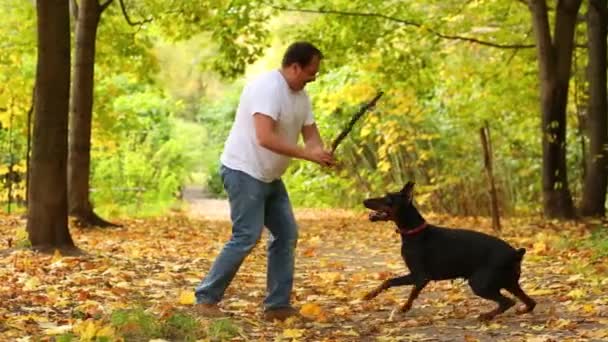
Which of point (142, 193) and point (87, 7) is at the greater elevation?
point (87, 7)

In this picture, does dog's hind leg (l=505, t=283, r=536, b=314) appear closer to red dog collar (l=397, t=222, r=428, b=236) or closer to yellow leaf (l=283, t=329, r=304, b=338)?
red dog collar (l=397, t=222, r=428, b=236)

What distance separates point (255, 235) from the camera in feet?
23.1

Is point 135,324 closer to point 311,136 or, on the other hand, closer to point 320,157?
point 320,157

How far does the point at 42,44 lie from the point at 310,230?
7.77m

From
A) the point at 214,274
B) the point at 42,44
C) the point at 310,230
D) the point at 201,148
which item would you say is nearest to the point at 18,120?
the point at 310,230

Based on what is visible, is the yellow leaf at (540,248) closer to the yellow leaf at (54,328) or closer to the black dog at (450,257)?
the black dog at (450,257)

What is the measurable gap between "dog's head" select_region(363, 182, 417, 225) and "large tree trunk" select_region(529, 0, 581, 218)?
9.45 m

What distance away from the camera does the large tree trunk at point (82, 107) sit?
52.0 feet

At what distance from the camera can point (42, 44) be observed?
10.6 metres

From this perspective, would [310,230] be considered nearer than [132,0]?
Yes

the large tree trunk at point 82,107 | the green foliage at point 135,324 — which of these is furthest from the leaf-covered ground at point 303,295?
the large tree trunk at point 82,107

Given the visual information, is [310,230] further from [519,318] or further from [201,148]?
[201,148]

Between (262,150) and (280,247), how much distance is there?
0.85m

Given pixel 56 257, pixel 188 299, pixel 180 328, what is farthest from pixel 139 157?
pixel 180 328
